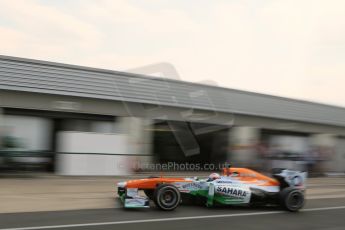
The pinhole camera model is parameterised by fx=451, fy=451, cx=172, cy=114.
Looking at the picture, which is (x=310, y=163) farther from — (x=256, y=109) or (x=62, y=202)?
(x=62, y=202)

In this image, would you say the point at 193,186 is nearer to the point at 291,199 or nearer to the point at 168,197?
the point at 168,197

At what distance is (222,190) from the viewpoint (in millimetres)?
9875

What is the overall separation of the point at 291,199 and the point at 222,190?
64.2 inches

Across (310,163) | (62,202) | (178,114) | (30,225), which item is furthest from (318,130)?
(30,225)

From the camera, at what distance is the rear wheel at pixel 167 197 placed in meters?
9.23

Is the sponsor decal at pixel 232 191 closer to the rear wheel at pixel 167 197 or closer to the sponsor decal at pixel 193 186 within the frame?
the sponsor decal at pixel 193 186

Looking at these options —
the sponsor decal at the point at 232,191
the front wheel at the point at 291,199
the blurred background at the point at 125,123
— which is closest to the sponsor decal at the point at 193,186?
the sponsor decal at the point at 232,191

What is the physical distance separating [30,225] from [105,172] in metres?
10.1

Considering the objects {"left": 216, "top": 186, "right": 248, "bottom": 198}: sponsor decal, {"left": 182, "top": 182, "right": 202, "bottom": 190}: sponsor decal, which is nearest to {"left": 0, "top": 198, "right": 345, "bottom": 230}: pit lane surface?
{"left": 216, "top": 186, "right": 248, "bottom": 198}: sponsor decal

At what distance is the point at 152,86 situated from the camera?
20.3 meters

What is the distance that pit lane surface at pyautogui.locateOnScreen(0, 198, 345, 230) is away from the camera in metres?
7.55

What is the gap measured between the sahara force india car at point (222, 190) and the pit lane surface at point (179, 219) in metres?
0.19

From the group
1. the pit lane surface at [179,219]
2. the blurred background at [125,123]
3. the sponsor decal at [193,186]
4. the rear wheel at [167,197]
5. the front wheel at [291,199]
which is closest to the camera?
the pit lane surface at [179,219]

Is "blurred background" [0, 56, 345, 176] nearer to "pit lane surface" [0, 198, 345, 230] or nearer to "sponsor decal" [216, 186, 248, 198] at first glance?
"pit lane surface" [0, 198, 345, 230]
